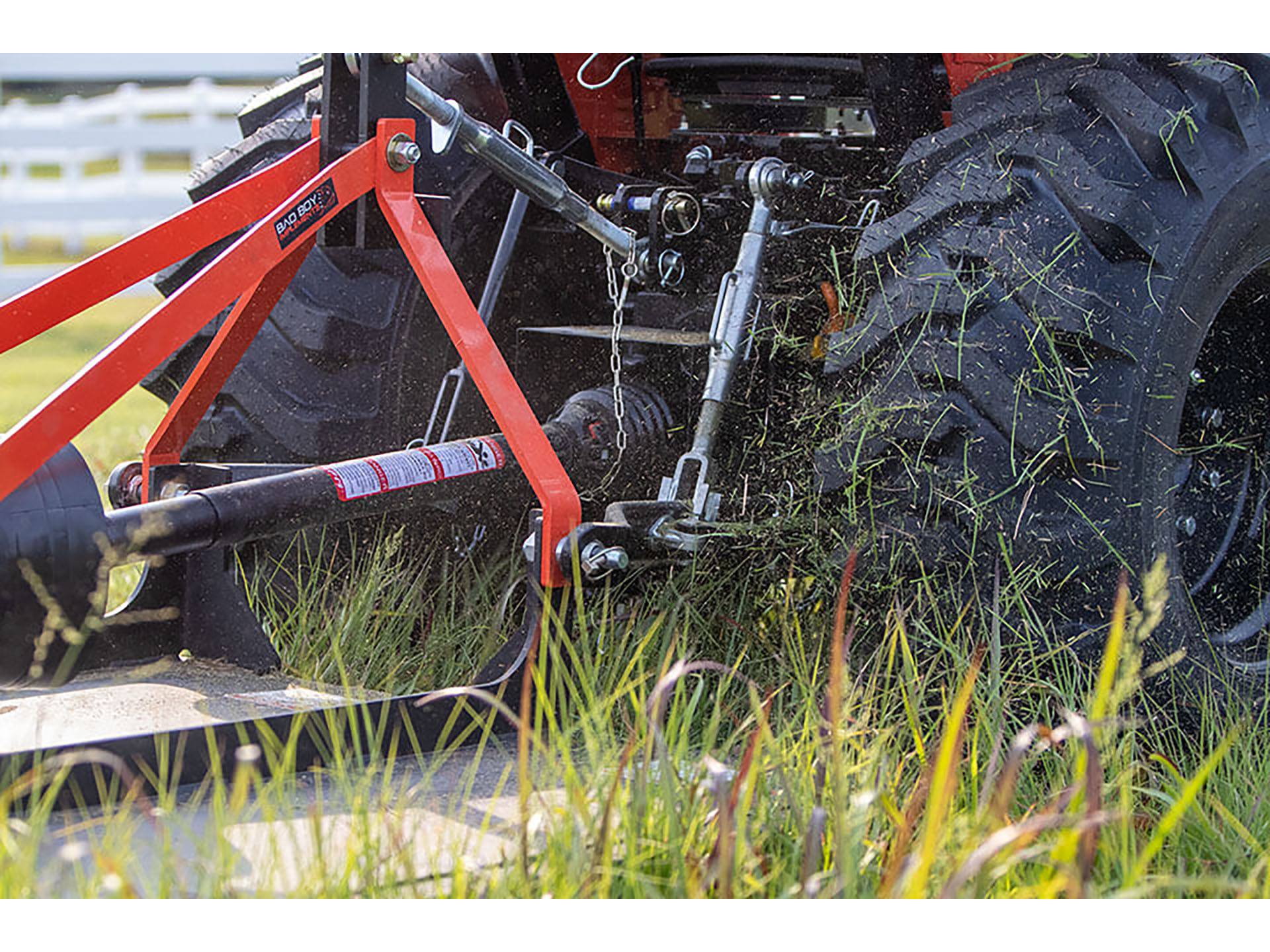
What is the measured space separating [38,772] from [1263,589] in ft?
6.93

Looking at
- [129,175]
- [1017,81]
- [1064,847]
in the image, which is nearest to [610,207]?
[1017,81]

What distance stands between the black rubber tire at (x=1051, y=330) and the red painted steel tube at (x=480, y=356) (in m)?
0.45

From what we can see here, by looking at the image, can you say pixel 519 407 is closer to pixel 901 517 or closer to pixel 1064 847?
pixel 901 517

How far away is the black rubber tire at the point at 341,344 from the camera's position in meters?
3.08

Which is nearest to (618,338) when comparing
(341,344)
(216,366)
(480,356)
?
(480,356)

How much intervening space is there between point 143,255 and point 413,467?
0.56 m

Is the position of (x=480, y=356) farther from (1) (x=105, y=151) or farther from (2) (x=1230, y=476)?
(1) (x=105, y=151)

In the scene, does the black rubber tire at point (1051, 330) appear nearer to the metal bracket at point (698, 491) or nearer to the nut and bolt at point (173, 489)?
the metal bracket at point (698, 491)

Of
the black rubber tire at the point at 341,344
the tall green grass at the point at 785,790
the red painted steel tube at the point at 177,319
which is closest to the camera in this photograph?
the tall green grass at the point at 785,790

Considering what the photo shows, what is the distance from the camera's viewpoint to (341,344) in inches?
121

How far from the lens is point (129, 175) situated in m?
9.37

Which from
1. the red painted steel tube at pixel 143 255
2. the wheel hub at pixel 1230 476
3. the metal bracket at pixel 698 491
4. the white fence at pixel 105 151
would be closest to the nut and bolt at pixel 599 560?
the metal bracket at pixel 698 491

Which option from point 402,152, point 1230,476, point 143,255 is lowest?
point 1230,476

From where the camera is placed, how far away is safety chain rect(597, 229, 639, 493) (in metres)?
2.79
